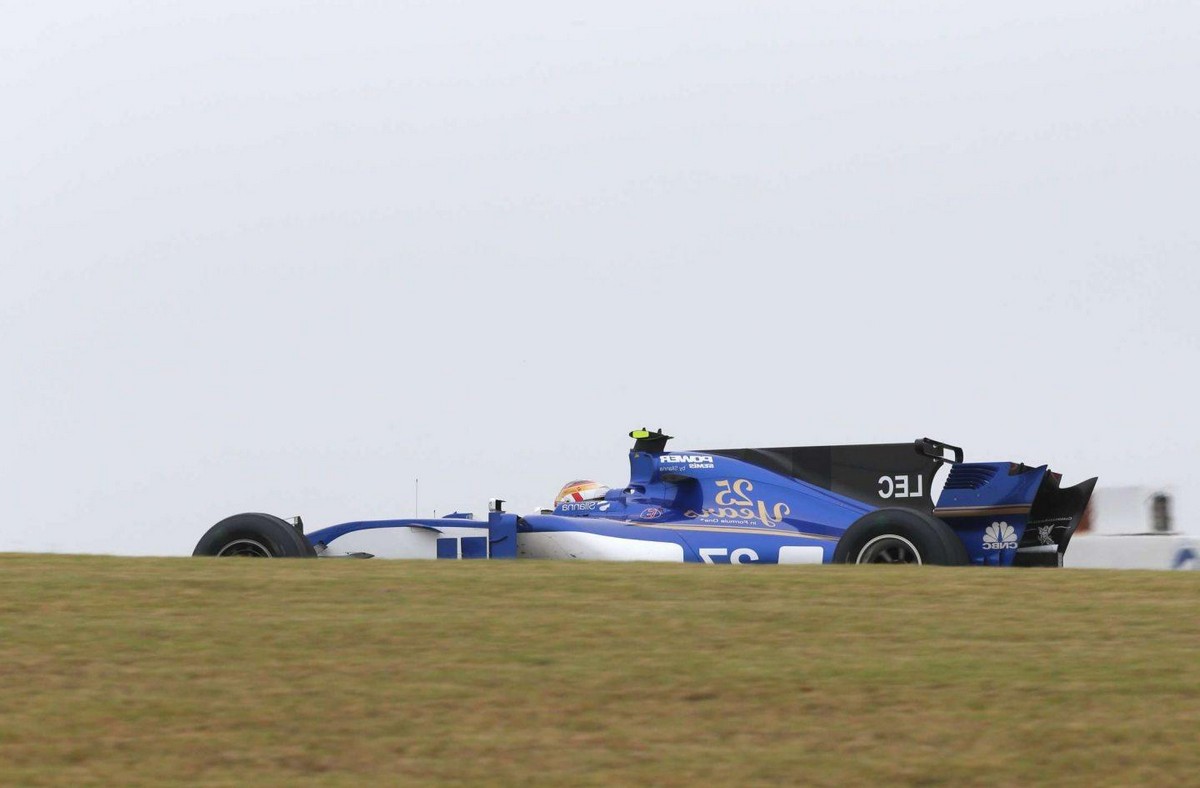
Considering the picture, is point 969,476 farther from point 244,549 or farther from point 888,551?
point 244,549

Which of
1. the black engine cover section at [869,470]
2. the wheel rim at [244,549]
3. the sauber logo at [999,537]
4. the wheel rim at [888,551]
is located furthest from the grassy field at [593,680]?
the black engine cover section at [869,470]

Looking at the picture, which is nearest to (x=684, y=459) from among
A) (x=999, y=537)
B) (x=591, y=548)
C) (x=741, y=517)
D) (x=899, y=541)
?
(x=741, y=517)

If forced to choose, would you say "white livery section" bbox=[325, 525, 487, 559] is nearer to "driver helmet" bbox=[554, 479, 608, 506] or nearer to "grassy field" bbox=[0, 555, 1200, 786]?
"driver helmet" bbox=[554, 479, 608, 506]

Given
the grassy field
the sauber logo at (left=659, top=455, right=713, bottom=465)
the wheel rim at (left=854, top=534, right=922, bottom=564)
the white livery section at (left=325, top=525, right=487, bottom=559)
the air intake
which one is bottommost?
the grassy field

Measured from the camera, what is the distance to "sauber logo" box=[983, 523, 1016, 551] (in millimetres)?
11242

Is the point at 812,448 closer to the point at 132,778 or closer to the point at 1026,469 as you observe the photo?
the point at 1026,469

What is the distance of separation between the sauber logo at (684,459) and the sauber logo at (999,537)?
101 inches

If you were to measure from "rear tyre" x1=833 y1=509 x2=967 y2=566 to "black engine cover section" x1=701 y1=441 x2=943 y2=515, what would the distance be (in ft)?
6.09

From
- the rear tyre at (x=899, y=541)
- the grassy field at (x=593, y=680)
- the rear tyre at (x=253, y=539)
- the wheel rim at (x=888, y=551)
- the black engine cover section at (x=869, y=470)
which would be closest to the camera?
the grassy field at (x=593, y=680)

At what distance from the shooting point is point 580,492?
13953 mm

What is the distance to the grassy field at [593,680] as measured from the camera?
465 cm

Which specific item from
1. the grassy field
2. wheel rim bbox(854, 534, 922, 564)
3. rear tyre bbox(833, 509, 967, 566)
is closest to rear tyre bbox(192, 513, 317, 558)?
the grassy field

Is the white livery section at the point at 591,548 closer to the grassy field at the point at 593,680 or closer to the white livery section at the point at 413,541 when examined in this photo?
the white livery section at the point at 413,541

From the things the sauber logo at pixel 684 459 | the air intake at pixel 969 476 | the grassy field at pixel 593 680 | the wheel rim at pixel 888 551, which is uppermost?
the sauber logo at pixel 684 459
